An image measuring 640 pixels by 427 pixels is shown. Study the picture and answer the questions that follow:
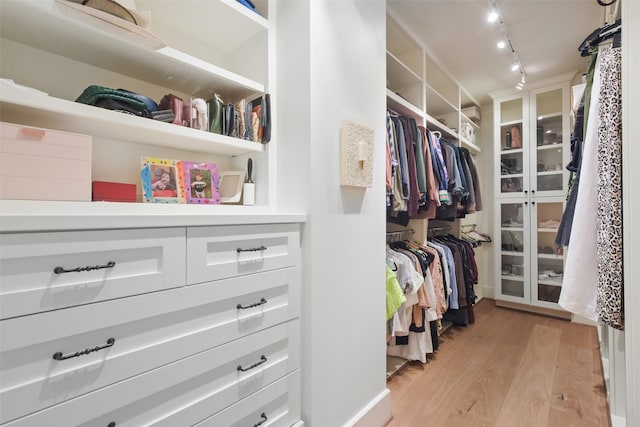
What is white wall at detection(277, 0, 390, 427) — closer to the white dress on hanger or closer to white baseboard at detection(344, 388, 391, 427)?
white baseboard at detection(344, 388, 391, 427)

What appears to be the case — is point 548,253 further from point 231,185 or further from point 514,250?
point 231,185

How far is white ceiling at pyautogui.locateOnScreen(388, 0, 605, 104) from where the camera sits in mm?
2041

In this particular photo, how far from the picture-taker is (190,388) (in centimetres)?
90

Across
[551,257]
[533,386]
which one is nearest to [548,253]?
[551,257]

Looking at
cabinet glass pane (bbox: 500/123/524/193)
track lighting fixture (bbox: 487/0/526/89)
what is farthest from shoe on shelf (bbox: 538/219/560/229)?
track lighting fixture (bbox: 487/0/526/89)

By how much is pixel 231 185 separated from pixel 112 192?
0.48 m

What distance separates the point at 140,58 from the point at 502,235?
394 centimetres

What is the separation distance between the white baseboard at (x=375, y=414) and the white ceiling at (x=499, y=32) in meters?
2.51

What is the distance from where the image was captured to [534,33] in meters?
2.38

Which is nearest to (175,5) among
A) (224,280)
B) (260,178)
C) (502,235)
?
(260,178)

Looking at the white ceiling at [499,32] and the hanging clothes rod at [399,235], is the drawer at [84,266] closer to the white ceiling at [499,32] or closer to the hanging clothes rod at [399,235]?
the hanging clothes rod at [399,235]

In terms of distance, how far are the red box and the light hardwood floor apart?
1.76 meters

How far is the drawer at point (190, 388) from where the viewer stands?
28.2 inches

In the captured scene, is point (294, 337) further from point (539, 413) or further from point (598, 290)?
point (539, 413)
